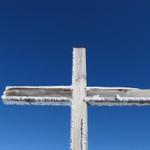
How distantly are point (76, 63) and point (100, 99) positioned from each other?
1.90 feet

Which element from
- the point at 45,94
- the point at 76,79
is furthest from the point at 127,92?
the point at 45,94

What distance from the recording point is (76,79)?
4371mm

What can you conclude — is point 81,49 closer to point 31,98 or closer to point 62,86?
point 62,86

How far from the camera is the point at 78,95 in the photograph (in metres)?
4.30

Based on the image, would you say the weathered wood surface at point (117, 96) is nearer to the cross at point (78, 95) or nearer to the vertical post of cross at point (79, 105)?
the cross at point (78, 95)

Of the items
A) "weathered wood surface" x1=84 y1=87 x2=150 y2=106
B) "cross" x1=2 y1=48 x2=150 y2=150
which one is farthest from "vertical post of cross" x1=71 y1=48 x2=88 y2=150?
"weathered wood surface" x1=84 y1=87 x2=150 y2=106

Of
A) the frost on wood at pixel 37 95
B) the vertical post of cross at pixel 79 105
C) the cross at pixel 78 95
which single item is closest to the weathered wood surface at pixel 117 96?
the cross at pixel 78 95

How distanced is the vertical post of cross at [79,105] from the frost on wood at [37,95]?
12 cm

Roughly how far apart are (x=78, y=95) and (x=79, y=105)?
0.16 m

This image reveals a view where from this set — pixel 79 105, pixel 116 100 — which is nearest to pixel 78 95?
pixel 79 105

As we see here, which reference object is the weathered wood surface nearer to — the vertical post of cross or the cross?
the cross

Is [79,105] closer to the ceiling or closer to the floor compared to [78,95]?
closer to the floor

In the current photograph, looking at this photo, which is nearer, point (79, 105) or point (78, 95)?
point (79, 105)

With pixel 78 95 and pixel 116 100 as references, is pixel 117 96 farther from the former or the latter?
pixel 78 95
